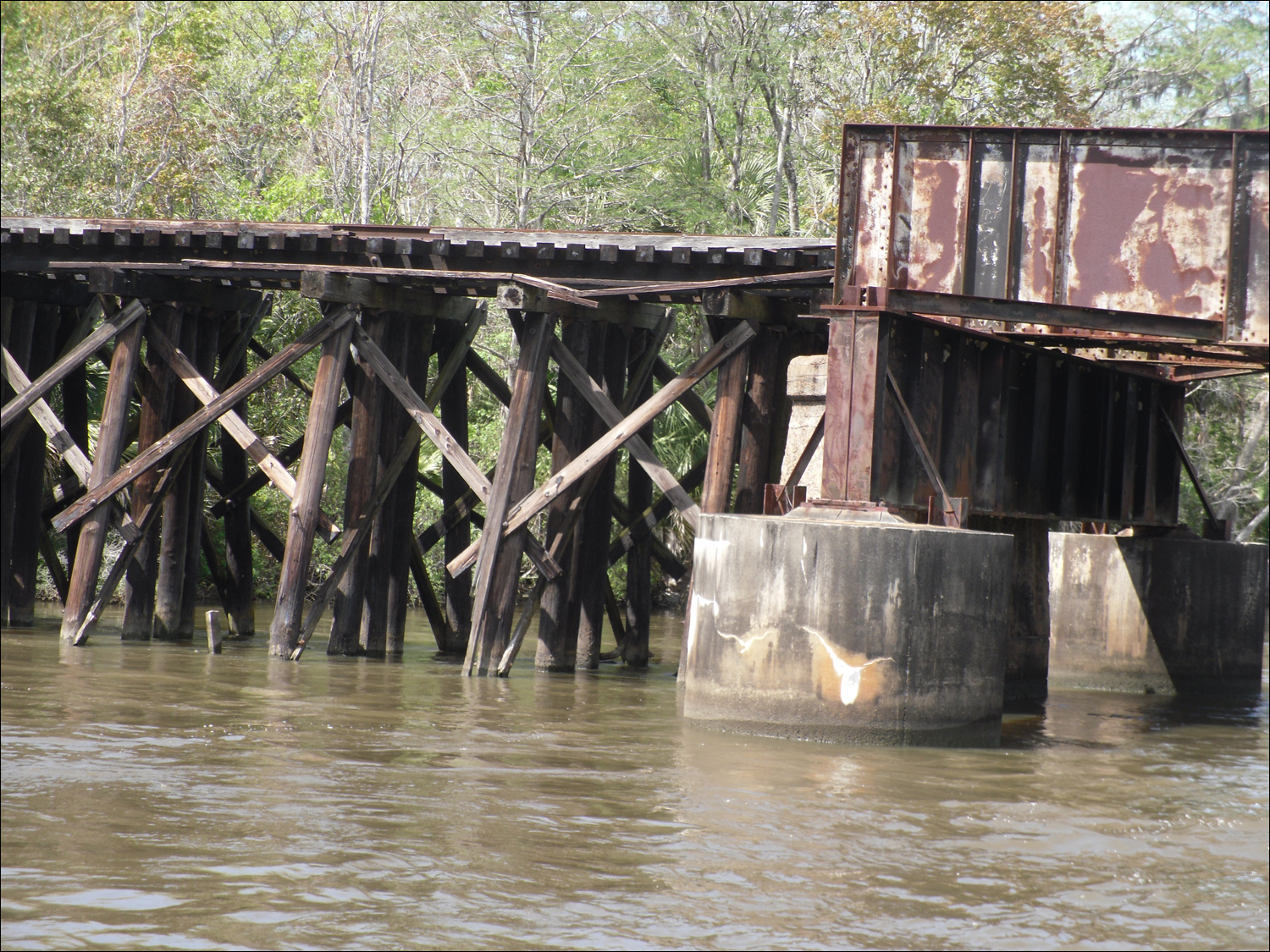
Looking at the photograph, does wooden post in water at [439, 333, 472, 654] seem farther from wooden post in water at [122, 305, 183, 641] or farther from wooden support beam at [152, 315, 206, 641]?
wooden post in water at [122, 305, 183, 641]

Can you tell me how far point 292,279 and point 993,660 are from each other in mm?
6270

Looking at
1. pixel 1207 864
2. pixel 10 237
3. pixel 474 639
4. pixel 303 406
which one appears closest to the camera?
pixel 1207 864

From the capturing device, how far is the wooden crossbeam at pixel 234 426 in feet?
36.7

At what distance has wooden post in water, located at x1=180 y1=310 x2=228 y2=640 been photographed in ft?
41.3

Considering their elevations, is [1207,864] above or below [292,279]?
below

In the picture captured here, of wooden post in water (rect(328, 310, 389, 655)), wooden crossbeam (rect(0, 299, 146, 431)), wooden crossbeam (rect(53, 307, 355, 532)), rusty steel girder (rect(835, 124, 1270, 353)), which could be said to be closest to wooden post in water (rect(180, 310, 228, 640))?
wooden crossbeam (rect(0, 299, 146, 431))

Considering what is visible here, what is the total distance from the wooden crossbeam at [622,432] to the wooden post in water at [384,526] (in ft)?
5.59

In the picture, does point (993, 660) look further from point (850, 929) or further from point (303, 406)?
point (303, 406)

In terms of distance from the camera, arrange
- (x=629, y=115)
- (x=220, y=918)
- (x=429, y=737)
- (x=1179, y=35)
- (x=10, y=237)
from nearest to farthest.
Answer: (x=220, y=918), (x=429, y=737), (x=10, y=237), (x=629, y=115), (x=1179, y=35)

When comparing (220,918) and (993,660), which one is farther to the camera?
(993,660)

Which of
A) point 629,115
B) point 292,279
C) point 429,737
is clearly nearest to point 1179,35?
point 629,115

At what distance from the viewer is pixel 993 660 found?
878 centimetres

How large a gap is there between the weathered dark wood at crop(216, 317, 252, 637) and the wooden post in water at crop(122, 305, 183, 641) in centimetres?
97

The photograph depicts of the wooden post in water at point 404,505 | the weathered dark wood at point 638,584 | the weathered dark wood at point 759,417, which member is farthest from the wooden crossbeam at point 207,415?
the weathered dark wood at point 759,417
